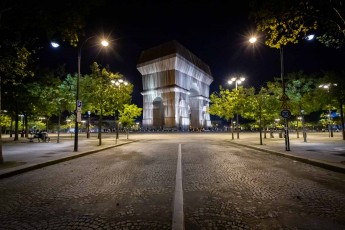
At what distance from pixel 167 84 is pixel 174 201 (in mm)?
74757

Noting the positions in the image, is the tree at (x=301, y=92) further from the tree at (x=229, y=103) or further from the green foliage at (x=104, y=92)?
the green foliage at (x=104, y=92)

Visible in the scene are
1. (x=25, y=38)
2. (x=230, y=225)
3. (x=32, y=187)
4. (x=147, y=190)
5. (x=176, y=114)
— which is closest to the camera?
(x=230, y=225)

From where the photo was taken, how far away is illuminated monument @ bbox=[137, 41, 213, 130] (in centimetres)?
7688

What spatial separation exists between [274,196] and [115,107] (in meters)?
21.4

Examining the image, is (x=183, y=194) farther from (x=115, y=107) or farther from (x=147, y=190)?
(x=115, y=107)

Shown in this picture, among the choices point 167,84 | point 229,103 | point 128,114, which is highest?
point 167,84

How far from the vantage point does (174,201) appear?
17.0 feet

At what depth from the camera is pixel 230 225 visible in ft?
12.8

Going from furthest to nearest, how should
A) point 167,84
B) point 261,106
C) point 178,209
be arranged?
1. point 167,84
2. point 261,106
3. point 178,209

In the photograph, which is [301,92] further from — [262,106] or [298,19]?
[298,19]

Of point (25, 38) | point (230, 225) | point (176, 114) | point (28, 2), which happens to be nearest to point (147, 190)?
point (230, 225)

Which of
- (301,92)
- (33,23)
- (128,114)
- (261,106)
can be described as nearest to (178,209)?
(33,23)

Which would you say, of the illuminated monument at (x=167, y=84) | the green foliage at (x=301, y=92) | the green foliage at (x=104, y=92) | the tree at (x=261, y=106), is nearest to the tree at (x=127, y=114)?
the green foliage at (x=104, y=92)

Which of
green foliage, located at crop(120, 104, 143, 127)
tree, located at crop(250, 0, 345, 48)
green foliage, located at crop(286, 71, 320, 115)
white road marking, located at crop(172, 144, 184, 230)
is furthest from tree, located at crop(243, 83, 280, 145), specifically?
white road marking, located at crop(172, 144, 184, 230)
